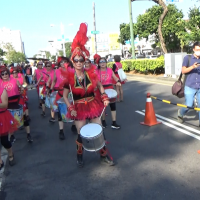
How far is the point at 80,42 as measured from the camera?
167 inches

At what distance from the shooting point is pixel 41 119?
890cm

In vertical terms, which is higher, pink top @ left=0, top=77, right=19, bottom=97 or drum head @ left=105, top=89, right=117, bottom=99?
pink top @ left=0, top=77, right=19, bottom=97

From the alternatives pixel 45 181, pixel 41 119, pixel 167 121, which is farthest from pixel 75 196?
pixel 41 119

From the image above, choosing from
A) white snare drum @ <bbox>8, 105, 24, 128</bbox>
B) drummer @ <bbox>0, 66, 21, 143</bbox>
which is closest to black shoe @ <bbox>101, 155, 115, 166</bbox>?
white snare drum @ <bbox>8, 105, 24, 128</bbox>

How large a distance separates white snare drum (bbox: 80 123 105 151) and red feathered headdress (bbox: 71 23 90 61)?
1.10 meters

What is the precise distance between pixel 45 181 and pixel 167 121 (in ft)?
12.4

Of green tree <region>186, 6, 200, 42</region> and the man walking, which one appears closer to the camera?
the man walking

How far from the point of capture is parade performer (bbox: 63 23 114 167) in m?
4.23

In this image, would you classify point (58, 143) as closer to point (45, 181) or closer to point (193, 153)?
point (45, 181)

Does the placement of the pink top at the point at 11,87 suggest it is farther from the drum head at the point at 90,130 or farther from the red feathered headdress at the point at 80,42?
the drum head at the point at 90,130

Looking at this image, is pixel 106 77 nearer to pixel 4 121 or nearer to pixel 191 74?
pixel 191 74

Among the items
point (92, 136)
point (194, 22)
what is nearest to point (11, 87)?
point (92, 136)

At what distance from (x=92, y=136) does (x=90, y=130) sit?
6.2 inches

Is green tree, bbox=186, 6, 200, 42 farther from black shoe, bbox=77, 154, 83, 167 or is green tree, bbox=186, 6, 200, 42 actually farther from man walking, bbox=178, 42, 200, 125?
black shoe, bbox=77, 154, 83, 167
